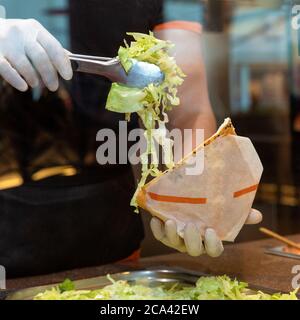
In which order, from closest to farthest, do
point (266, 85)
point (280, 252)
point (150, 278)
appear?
point (150, 278)
point (280, 252)
point (266, 85)

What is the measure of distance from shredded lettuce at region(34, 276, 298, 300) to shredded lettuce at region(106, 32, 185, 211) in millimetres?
170

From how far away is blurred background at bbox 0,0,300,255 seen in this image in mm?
3611

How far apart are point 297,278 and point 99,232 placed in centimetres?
60

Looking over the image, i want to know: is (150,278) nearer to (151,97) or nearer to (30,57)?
(151,97)

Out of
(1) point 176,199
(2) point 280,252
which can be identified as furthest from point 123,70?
(2) point 280,252

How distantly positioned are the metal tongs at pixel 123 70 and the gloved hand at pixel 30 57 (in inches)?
1.1

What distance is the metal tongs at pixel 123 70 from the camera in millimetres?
1148

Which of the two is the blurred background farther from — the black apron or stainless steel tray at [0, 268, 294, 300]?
stainless steel tray at [0, 268, 294, 300]

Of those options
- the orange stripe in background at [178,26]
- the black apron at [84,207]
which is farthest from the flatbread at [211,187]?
the orange stripe in background at [178,26]

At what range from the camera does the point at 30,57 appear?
3.79ft

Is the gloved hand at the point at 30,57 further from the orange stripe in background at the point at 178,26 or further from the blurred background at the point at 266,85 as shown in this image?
the blurred background at the point at 266,85

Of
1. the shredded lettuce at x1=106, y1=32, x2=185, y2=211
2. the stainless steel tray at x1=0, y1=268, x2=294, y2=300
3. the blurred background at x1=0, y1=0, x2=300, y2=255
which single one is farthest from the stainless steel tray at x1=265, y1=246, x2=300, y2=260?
the blurred background at x1=0, y1=0, x2=300, y2=255

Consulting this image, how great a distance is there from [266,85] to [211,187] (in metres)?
3.26

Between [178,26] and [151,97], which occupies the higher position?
[178,26]
